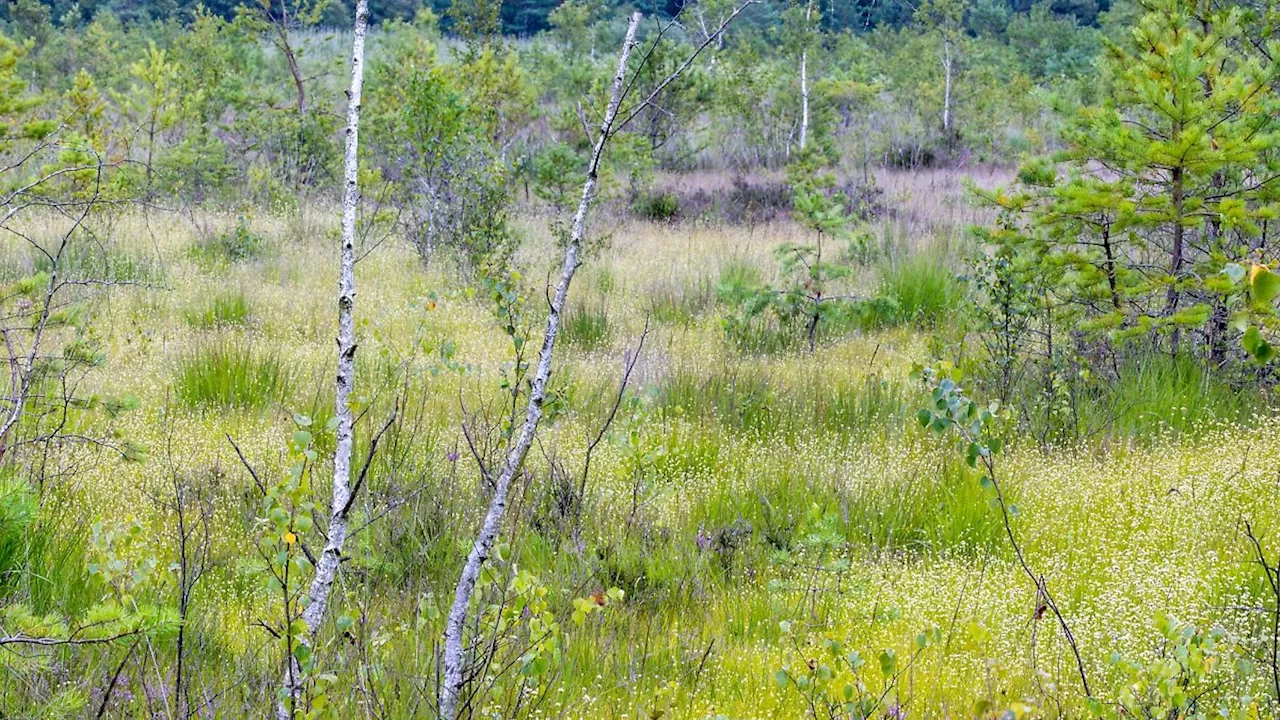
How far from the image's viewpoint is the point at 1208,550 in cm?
378

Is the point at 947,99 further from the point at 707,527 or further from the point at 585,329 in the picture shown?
the point at 707,527

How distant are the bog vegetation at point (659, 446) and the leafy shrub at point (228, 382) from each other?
31mm

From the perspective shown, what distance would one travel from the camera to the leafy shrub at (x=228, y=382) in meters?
5.53

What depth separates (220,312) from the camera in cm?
755

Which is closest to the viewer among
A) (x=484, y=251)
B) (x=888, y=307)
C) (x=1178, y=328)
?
(x=1178, y=328)

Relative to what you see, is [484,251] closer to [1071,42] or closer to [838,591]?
[838,591]

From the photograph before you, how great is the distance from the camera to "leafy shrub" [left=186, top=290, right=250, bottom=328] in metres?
7.49

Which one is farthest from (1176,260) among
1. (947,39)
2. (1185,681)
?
(947,39)

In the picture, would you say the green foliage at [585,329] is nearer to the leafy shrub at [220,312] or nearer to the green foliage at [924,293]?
the green foliage at [924,293]

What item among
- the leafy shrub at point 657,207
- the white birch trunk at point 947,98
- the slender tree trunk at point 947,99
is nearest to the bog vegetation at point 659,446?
the leafy shrub at point 657,207

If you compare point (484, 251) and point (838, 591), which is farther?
point (484, 251)

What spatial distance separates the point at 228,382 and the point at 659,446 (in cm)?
262

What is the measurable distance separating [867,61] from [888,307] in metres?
22.9

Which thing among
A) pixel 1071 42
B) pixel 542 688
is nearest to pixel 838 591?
pixel 542 688
